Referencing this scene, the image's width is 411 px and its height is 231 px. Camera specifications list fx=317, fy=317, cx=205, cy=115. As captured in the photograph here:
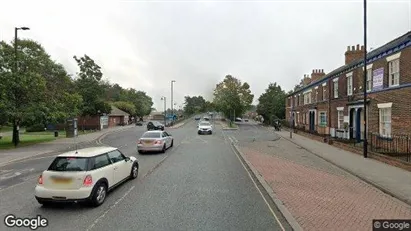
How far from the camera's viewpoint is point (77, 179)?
784 centimetres

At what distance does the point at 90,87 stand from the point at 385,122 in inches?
1977

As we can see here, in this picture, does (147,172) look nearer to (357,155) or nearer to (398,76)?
(357,155)

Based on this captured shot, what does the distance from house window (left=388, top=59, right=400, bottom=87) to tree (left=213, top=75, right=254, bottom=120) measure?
52967 millimetres

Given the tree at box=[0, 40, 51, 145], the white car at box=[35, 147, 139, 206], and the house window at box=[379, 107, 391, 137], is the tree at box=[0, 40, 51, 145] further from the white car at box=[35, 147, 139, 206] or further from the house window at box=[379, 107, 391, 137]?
the house window at box=[379, 107, 391, 137]

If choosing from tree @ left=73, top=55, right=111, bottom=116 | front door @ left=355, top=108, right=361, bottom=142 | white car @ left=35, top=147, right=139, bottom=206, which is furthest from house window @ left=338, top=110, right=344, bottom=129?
tree @ left=73, top=55, right=111, bottom=116

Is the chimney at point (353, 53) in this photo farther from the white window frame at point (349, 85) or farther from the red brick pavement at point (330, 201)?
the red brick pavement at point (330, 201)

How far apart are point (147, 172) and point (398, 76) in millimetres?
15114

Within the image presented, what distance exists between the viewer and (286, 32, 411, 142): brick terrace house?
17422mm

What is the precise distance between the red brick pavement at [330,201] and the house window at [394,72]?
29.5ft

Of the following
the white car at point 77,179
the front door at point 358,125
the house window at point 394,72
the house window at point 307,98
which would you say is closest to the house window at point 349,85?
the front door at point 358,125

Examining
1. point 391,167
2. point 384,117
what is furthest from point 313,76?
point 391,167

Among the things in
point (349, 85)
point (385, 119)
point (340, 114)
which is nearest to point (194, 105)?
point (340, 114)

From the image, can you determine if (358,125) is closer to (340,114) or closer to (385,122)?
(340,114)

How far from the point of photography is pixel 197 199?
8797mm
